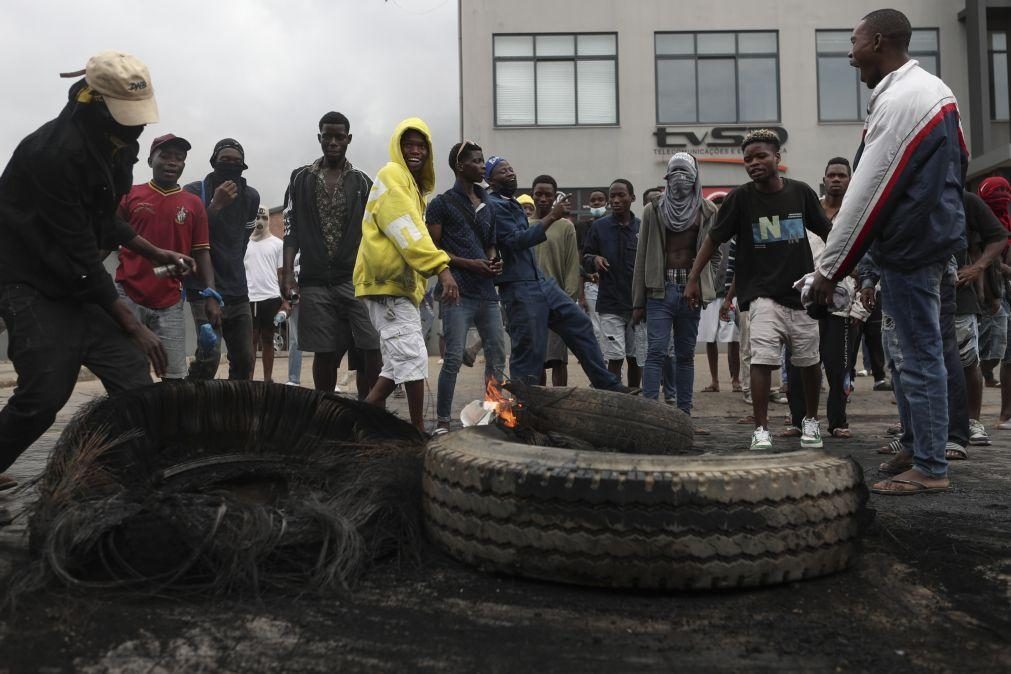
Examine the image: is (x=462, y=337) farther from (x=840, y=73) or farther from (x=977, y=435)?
(x=840, y=73)

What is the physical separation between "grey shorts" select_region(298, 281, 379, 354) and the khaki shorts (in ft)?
8.24

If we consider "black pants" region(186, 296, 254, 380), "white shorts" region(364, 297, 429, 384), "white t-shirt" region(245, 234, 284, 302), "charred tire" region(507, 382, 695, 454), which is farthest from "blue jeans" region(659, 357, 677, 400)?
"white t-shirt" region(245, 234, 284, 302)

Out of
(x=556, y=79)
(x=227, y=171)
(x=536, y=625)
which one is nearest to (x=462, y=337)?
(x=227, y=171)

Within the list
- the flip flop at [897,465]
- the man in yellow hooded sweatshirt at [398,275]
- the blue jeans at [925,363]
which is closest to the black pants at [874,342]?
the flip flop at [897,465]

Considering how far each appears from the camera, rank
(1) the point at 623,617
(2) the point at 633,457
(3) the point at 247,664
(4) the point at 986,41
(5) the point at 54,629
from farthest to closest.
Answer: (4) the point at 986,41 < (2) the point at 633,457 < (1) the point at 623,617 < (5) the point at 54,629 < (3) the point at 247,664

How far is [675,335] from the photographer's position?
685 centimetres

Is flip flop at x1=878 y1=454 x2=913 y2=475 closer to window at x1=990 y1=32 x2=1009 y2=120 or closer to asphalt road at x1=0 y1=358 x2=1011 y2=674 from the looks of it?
asphalt road at x1=0 y1=358 x2=1011 y2=674

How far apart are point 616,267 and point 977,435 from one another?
10.8ft

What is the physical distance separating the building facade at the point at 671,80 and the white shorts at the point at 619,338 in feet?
46.2

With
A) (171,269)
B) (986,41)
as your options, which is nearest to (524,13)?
(986,41)

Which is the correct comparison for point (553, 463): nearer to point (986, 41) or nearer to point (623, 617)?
point (623, 617)

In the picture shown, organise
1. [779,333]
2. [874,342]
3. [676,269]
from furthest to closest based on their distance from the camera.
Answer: [874,342], [676,269], [779,333]

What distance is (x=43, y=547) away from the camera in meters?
2.65

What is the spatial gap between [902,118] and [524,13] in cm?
1965
